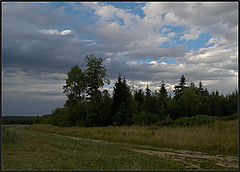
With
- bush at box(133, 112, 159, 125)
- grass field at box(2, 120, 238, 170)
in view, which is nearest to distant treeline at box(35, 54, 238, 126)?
bush at box(133, 112, 159, 125)

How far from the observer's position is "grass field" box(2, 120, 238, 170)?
871cm

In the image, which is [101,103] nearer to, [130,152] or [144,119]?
[144,119]

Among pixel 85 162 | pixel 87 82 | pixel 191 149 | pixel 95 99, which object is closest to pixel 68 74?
pixel 87 82

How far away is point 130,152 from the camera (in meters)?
13.0

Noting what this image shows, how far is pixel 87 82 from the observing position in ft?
158

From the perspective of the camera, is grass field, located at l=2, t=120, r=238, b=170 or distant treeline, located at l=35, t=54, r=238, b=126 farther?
distant treeline, located at l=35, t=54, r=238, b=126

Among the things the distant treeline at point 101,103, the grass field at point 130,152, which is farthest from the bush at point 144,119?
the grass field at point 130,152

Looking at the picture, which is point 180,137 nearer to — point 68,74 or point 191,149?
point 191,149

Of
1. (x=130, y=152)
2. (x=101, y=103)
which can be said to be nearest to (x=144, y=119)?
(x=101, y=103)

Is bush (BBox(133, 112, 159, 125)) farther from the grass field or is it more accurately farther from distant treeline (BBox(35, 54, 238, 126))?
the grass field

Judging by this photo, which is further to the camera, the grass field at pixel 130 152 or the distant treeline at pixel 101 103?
the distant treeline at pixel 101 103

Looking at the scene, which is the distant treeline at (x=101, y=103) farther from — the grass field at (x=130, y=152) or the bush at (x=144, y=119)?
the grass field at (x=130, y=152)

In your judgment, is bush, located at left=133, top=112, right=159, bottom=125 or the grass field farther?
bush, located at left=133, top=112, right=159, bottom=125

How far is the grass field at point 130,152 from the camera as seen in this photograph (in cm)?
871
